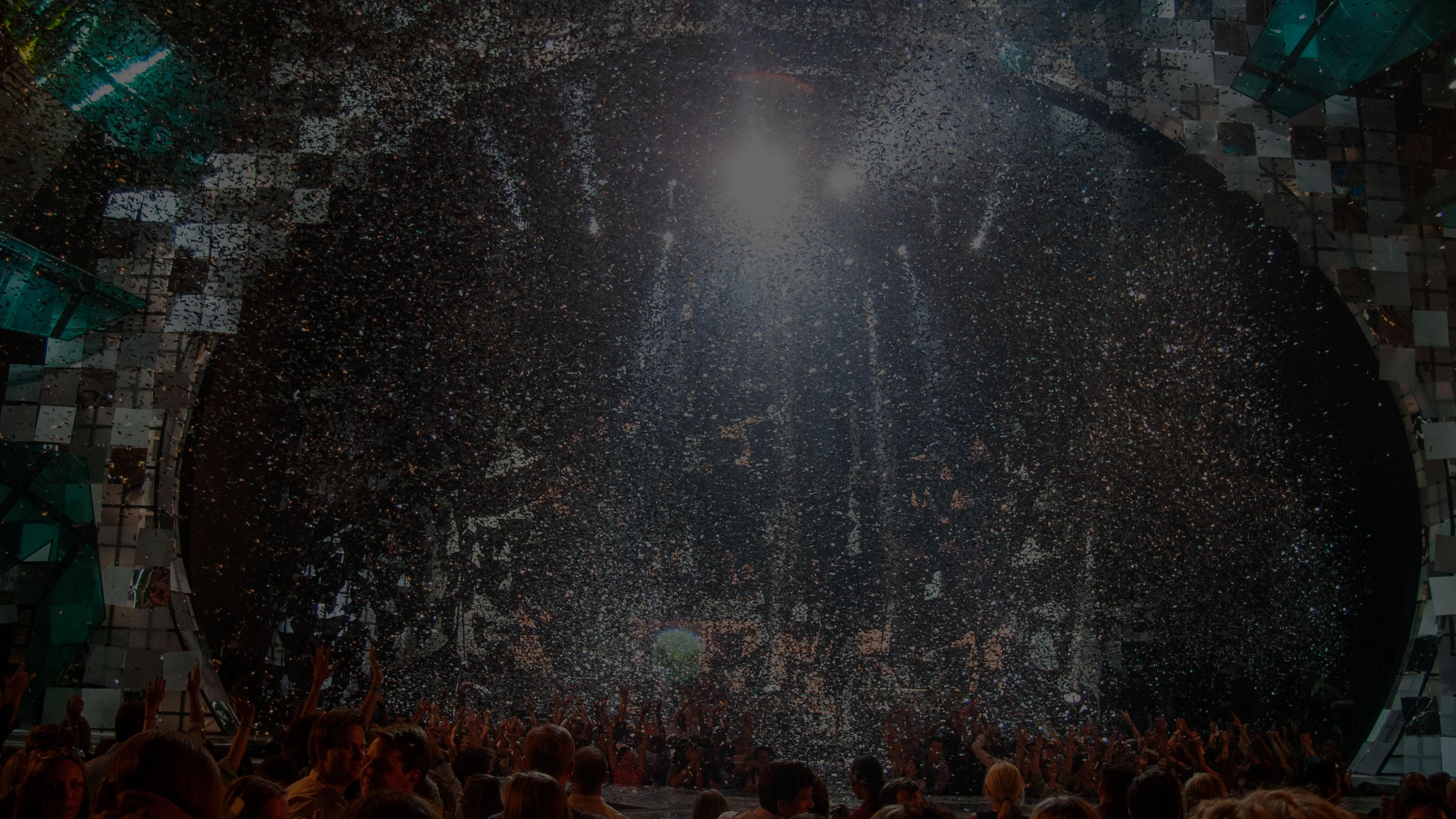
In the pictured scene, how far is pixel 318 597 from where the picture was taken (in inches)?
230

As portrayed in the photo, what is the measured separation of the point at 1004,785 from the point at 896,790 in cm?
34

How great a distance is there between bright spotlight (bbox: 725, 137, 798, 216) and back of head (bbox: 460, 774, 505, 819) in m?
5.03

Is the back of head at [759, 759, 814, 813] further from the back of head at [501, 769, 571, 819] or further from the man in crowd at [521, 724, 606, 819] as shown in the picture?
the back of head at [501, 769, 571, 819]

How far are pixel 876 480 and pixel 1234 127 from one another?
13.0 ft

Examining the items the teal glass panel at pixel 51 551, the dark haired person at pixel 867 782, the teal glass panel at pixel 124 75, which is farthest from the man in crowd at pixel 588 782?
the teal glass panel at pixel 124 75

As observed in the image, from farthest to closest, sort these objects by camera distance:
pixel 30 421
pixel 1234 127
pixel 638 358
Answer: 1. pixel 638 358
2. pixel 1234 127
3. pixel 30 421

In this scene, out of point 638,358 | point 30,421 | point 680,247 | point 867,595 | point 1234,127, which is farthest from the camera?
point 867,595

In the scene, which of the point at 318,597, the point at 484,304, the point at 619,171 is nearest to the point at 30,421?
the point at 318,597

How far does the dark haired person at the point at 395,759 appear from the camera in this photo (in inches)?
66.5

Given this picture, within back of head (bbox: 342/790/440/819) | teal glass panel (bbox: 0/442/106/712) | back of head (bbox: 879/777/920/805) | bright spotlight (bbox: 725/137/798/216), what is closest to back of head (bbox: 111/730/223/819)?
back of head (bbox: 342/790/440/819)

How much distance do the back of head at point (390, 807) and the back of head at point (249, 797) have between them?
552 mm

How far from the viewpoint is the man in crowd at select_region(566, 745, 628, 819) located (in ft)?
6.40

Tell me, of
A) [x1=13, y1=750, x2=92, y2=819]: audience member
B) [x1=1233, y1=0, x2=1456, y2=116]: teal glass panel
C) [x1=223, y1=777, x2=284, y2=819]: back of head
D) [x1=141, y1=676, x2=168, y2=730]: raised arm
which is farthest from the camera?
[x1=1233, y1=0, x2=1456, y2=116]: teal glass panel

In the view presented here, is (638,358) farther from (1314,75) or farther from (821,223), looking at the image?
(1314,75)
